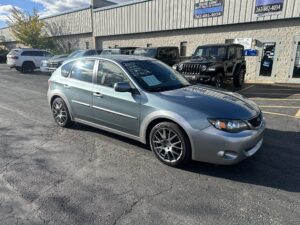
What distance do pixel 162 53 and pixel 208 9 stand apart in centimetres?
518

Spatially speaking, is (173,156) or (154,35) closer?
(173,156)

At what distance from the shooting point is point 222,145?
3.22 metres

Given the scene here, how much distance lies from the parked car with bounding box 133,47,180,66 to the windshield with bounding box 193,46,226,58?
2322 millimetres

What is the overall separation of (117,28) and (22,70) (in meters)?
8.66

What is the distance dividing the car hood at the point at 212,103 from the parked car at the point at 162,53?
8.32 metres

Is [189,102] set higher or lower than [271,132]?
higher

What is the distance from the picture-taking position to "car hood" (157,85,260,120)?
338 cm

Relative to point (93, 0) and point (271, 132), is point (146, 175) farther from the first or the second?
point (93, 0)

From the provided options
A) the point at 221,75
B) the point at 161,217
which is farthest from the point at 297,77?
the point at 161,217

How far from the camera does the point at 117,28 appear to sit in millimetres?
20750

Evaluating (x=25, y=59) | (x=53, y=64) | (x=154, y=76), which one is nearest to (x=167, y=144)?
(x=154, y=76)

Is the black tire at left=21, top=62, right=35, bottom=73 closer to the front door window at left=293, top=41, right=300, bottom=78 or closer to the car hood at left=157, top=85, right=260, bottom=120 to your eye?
the car hood at left=157, top=85, right=260, bottom=120

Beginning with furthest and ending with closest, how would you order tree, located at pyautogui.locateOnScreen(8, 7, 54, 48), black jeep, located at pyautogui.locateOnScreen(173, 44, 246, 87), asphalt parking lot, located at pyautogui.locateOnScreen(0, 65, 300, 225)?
tree, located at pyautogui.locateOnScreen(8, 7, 54, 48), black jeep, located at pyautogui.locateOnScreen(173, 44, 246, 87), asphalt parking lot, located at pyautogui.locateOnScreen(0, 65, 300, 225)

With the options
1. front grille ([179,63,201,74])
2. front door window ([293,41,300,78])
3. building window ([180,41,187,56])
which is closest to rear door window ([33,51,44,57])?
building window ([180,41,187,56])
